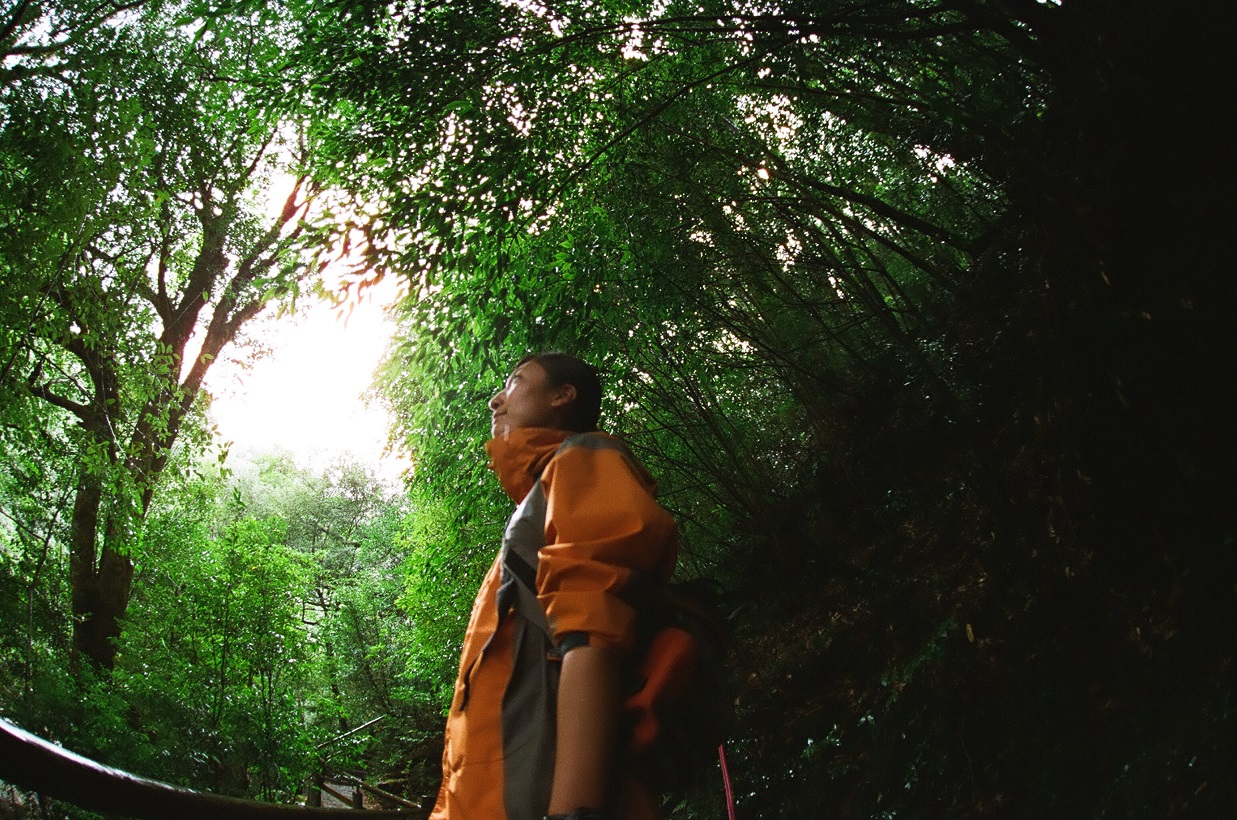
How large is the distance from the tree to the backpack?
103 inches

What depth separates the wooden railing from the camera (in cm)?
72

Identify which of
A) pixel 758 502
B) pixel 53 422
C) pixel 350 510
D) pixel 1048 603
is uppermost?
pixel 350 510

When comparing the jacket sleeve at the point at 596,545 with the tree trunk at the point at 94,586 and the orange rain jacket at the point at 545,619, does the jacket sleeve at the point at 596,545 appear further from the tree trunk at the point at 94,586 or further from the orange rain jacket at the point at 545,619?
the tree trunk at the point at 94,586

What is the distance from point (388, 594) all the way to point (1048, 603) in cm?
1557

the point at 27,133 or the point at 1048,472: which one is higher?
the point at 27,133

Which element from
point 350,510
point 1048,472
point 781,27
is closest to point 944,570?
point 1048,472

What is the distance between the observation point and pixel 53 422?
600 cm

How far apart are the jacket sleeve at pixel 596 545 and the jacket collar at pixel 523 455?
0.14 metres

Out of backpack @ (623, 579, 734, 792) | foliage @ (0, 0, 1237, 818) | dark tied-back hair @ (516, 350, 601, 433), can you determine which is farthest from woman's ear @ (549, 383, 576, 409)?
foliage @ (0, 0, 1237, 818)

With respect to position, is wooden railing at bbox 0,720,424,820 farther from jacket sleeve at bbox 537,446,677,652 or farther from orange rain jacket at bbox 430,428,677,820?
jacket sleeve at bbox 537,446,677,652

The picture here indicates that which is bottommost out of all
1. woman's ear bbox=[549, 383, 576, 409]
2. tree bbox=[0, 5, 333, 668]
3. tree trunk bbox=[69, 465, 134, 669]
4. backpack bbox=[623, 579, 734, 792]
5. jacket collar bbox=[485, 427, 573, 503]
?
backpack bbox=[623, 579, 734, 792]

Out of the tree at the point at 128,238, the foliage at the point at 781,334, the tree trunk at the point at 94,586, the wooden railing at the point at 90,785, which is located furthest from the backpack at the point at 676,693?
the tree trunk at the point at 94,586

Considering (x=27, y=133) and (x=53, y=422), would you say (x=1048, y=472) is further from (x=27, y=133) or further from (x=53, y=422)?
(x=53, y=422)

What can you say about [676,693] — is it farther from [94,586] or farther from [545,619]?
[94,586]
